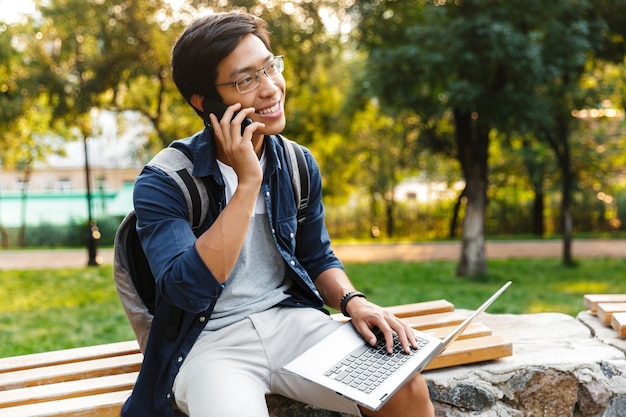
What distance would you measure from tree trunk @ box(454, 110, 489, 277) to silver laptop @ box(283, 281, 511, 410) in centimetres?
933

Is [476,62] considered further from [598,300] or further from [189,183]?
[189,183]

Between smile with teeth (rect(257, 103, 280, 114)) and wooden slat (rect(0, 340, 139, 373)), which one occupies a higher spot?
smile with teeth (rect(257, 103, 280, 114))

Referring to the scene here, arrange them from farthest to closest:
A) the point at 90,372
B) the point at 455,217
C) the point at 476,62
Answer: the point at 455,217
the point at 476,62
the point at 90,372

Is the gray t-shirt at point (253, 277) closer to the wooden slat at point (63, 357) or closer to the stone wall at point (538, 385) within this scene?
the stone wall at point (538, 385)

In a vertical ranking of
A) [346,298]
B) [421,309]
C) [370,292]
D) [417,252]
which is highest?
[346,298]

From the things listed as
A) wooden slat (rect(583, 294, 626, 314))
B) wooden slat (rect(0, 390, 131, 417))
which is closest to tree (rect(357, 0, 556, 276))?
wooden slat (rect(583, 294, 626, 314))

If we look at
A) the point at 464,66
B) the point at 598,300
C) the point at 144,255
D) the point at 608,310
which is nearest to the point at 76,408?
the point at 144,255

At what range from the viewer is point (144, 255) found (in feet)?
8.21

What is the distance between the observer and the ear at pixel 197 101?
247 cm

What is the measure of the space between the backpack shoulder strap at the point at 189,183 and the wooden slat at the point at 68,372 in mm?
817

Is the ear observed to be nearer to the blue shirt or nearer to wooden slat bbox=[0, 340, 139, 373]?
the blue shirt

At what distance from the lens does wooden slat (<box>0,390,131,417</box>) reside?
2.31m

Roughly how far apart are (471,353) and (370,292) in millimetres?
6679

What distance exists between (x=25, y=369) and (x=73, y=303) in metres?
6.75
